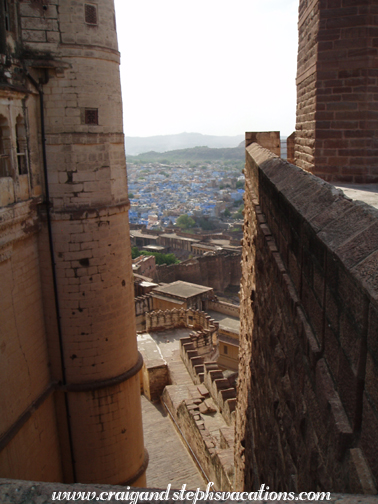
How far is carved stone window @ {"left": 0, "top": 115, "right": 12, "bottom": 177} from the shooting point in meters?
5.32

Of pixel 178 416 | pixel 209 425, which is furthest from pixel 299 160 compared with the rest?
pixel 178 416

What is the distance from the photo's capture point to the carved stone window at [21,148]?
222 inches

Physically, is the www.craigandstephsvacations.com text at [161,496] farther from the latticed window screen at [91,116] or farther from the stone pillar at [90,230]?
the latticed window screen at [91,116]

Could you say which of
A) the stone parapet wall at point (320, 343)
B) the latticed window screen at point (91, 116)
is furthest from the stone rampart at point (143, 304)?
the stone parapet wall at point (320, 343)

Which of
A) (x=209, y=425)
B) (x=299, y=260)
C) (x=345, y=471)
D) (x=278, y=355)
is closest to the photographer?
(x=345, y=471)

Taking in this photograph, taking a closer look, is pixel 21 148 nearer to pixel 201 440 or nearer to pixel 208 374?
pixel 201 440

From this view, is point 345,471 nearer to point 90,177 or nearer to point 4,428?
point 4,428

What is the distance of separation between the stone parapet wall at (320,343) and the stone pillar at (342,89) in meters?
2.91

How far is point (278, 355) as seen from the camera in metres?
3.25

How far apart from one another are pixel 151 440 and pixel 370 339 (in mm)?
13115

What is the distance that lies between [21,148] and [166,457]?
9.72m

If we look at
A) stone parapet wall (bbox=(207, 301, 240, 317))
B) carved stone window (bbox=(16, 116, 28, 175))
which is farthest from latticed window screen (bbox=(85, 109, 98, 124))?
stone parapet wall (bbox=(207, 301, 240, 317))

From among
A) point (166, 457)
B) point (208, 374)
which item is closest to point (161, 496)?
point (166, 457)

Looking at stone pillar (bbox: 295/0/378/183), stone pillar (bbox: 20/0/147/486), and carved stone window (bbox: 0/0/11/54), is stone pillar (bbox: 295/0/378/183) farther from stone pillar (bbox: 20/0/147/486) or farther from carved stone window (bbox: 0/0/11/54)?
carved stone window (bbox: 0/0/11/54)
